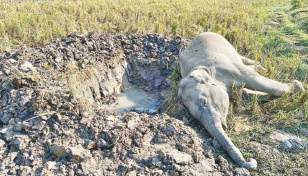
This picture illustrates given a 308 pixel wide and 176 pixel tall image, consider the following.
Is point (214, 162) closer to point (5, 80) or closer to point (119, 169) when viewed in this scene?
point (119, 169)

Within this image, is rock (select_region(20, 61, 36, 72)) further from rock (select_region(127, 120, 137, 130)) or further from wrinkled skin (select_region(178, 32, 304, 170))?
wrinkled skin (select_region(178, 32, 304, 170))

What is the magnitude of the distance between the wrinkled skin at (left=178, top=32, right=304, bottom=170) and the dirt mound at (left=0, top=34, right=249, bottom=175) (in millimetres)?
177

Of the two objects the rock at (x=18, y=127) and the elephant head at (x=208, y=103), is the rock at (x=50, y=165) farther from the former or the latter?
the elephant head at (x=208, y=103)

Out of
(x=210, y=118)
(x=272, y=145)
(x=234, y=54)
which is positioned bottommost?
(x=272, y=145)

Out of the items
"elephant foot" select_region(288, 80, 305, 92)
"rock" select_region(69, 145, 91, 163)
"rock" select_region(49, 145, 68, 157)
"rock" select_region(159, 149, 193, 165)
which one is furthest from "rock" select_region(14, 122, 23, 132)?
"elephant foot" select_region(288, 80, 305, 92)

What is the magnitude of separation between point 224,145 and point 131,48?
278 centimetres

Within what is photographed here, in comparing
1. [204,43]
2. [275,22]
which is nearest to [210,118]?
[204,43]

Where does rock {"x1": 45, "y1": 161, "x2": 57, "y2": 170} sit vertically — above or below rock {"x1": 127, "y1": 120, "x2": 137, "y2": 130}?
below

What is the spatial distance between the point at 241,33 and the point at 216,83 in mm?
2956

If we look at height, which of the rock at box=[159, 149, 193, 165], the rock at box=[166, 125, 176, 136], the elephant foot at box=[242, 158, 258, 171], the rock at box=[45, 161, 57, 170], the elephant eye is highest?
the elephant eye

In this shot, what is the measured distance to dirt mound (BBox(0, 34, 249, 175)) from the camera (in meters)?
2.73

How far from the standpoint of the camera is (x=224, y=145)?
122 inches

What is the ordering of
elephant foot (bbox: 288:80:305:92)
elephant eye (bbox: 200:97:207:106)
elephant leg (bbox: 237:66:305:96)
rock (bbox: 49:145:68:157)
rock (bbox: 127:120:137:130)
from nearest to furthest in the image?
rock (bbox: 49:145:68:157)
rock (bbox: 127:120:137:130)
elephant eye (bbox: 200:97:207:106)
elephant leg (bbox: 237:66:305:96)
elephant foot (bbox: 288:80:305:92)

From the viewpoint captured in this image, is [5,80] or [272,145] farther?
[5,80]
